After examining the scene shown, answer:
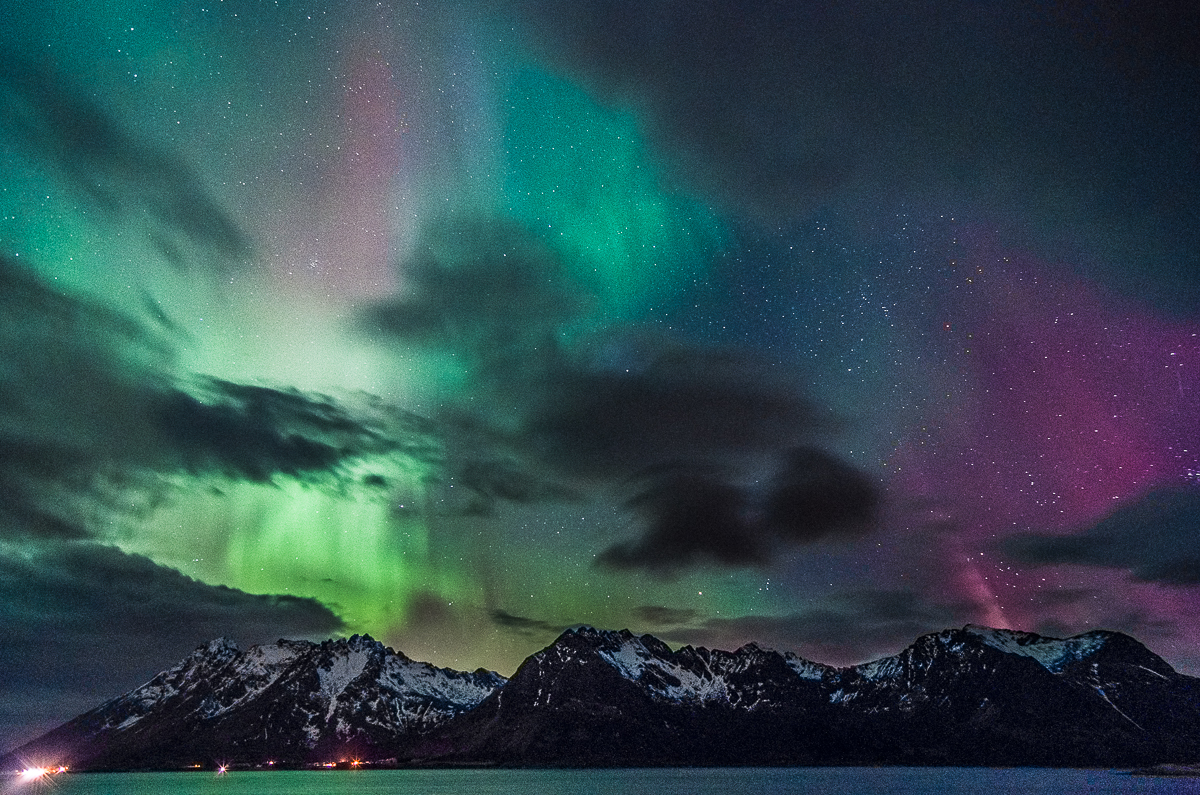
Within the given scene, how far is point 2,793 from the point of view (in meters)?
175

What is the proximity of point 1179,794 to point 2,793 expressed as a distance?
26124 centimetres

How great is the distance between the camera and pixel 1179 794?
182 metres
